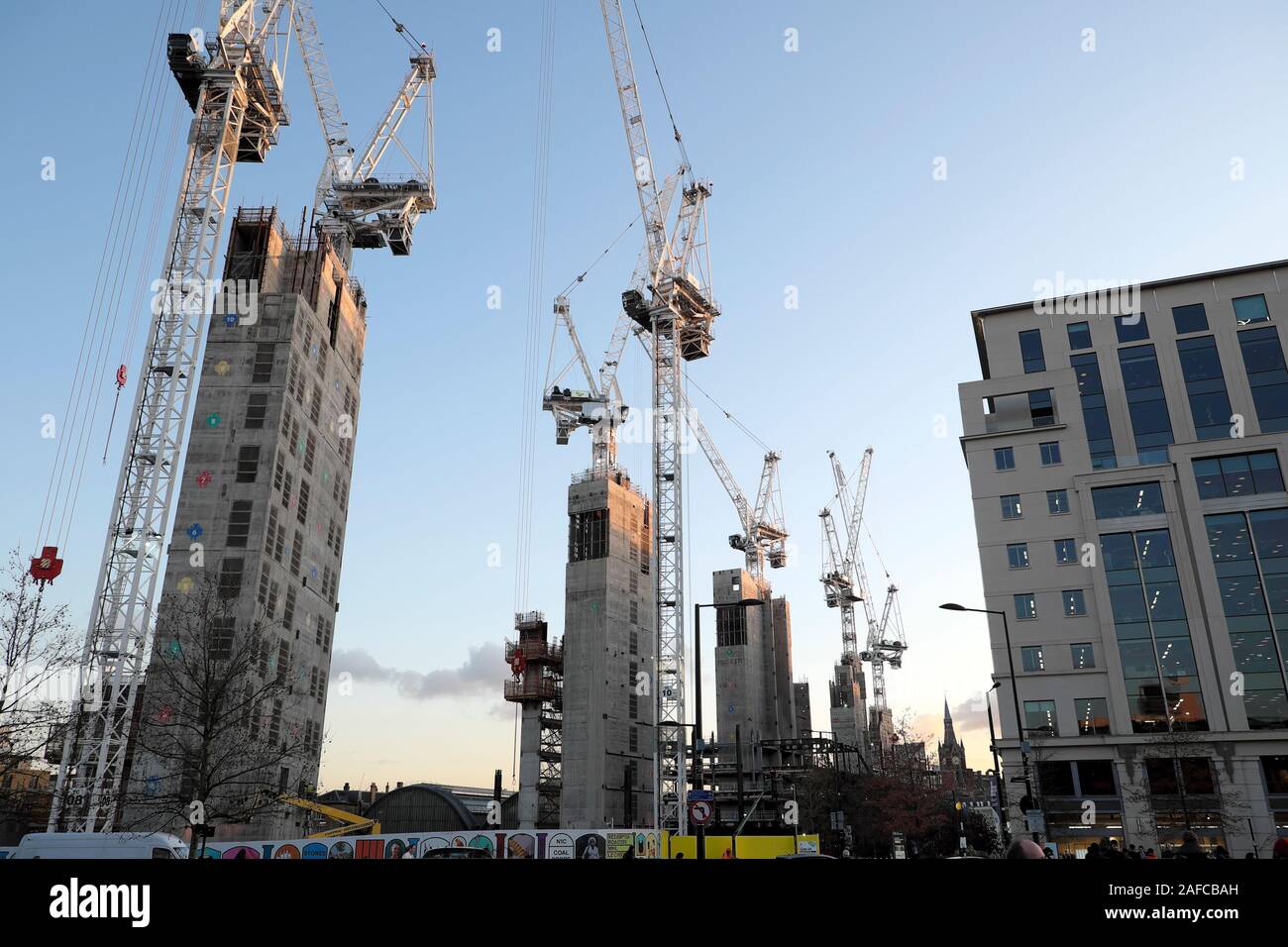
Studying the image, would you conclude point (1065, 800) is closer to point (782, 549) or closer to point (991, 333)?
point (991, 333)

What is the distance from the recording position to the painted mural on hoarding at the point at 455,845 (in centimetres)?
4503

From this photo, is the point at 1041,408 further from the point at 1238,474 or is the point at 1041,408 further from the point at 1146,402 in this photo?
the point at 1238,474

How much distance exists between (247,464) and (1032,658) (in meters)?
64.1

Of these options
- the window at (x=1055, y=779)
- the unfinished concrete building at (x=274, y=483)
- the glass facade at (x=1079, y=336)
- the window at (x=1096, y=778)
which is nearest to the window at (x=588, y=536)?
the unfinished concrete building at (x=274, y=483)

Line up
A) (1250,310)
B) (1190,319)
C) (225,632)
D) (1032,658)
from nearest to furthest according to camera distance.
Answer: (1032,658) → (1250,310) → (1190,319) → (225,632)

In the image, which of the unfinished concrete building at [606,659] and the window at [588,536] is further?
the window at [588,536]

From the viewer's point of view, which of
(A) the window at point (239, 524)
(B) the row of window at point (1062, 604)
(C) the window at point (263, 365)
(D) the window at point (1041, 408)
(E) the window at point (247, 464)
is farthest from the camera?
(C) the window at point (263, 365)

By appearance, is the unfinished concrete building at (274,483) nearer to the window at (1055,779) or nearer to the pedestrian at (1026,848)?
the window at (1055,779)

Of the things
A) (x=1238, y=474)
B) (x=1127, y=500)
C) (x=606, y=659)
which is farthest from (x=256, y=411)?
(x=1238, y=474)

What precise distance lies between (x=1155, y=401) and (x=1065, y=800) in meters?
30.1

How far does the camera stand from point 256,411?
7638 centimetres

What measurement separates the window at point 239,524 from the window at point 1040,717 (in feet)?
202
